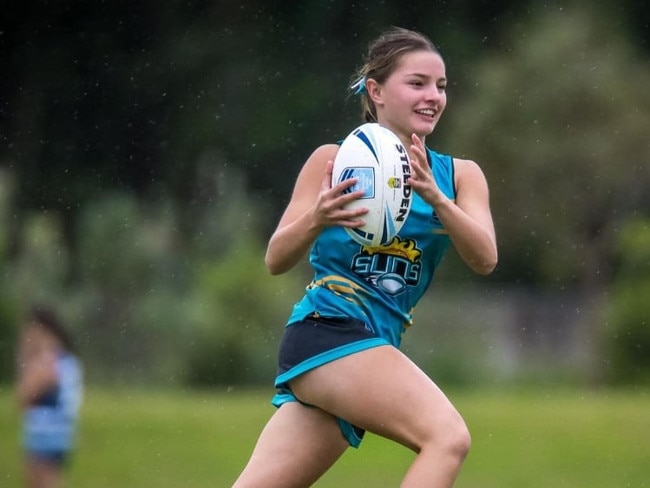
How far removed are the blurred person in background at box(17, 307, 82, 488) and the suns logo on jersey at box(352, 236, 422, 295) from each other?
194 inches

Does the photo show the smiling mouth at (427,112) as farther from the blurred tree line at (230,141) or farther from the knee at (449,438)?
the blurred tree line at (230,141)

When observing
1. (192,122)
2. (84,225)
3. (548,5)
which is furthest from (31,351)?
(548,5)

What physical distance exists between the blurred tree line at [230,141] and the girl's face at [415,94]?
1577 cm

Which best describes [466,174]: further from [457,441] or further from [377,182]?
[457,441]

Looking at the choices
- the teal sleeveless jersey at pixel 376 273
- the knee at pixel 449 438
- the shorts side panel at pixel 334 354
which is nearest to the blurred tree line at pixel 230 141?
the teal sleeveless jersey at pixel 376 273

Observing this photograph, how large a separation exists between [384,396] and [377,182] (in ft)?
2.09

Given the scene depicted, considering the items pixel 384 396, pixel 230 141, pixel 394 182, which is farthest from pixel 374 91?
pixel 230 141

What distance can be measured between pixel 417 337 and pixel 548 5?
10.5m

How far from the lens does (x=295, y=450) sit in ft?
14.5

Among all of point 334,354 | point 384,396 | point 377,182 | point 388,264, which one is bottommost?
point 384,396

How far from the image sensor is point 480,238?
438cm

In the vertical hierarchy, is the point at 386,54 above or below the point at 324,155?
above

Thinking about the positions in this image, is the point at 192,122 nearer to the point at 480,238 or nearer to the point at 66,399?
the point at 66,399

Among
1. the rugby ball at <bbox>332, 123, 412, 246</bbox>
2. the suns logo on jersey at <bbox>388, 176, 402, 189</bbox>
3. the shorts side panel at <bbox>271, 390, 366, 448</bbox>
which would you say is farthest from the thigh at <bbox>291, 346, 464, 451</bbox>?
the suns logo on jersey at <bbox>388, 176, 402, 189</bbox>
